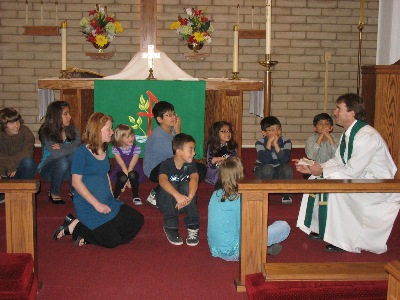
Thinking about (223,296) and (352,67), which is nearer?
(223,296)

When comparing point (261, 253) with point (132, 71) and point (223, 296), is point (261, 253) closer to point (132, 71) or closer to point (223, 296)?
point (223, 296)

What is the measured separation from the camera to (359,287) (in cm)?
327

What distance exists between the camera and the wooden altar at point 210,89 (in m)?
6.64

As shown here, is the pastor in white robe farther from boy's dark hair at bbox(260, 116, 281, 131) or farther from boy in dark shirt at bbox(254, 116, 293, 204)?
boy's dark hair at bbox(260, 116, 281, 131)

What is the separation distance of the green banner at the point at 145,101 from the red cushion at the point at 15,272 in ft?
10.3

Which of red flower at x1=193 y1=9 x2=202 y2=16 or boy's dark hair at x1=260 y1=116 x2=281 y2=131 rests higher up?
red flower at x1=193 y1=9 x2=202 y2=16

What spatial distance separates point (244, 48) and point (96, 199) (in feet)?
17.9

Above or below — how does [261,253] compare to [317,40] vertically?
below

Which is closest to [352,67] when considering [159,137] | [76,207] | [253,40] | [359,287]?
[253,40]

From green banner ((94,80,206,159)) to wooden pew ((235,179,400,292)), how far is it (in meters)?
2.66

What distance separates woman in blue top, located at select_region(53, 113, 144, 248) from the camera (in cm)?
472

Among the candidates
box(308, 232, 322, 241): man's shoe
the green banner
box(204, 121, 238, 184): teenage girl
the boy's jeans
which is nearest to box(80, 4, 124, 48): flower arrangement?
the green banner

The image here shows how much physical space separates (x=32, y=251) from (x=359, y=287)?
2.05 m

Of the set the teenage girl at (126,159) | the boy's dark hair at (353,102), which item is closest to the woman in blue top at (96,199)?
the teenage girl at (126,159)
